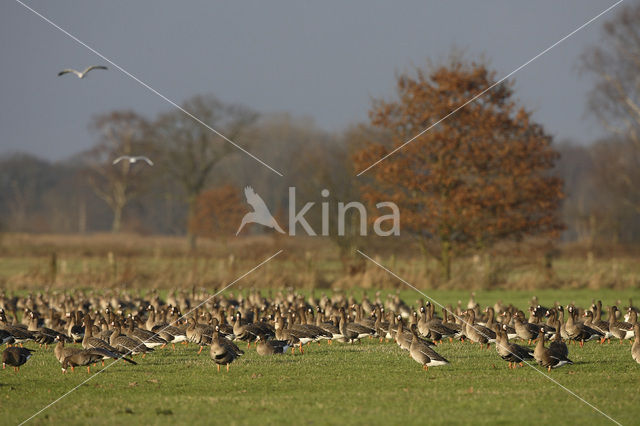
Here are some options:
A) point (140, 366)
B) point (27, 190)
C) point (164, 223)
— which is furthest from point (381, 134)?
point (27, 190)

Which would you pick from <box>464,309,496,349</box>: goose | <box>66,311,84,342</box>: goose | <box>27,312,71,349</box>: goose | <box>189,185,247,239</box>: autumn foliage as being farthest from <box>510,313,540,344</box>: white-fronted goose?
<box>189,185,247,239</box>: autumn foliage

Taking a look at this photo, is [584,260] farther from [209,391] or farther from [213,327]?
[209,391]

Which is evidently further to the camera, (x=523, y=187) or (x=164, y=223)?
(x=164, y=223)

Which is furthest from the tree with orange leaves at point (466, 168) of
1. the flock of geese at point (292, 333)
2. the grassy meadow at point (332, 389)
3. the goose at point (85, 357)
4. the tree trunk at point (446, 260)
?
the goose at point (85, 357)

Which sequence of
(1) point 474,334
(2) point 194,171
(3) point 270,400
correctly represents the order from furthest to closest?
(2) point 194,171
(1) point 474,334
(3) point 270,400

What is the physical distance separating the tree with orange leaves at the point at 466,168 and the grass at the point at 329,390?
2209cm

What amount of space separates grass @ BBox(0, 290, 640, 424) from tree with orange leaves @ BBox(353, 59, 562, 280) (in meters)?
22.1

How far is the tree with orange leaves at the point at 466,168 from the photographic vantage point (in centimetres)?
4000

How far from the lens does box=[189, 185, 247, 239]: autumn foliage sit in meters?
64.2

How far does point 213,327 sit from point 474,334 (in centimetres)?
634

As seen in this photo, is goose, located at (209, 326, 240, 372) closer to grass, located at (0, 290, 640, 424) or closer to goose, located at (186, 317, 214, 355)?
grass, located at (0, 290, 640, 424)

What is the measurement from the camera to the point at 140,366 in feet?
53.9

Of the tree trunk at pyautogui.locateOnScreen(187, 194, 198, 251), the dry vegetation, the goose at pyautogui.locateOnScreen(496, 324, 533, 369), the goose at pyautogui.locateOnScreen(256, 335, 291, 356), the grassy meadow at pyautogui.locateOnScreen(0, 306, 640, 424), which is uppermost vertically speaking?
the tree trunk at pyautogui.locateOnScreen(187, 194, 198, 251)

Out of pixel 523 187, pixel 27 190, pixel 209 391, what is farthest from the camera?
pixel 27 190
